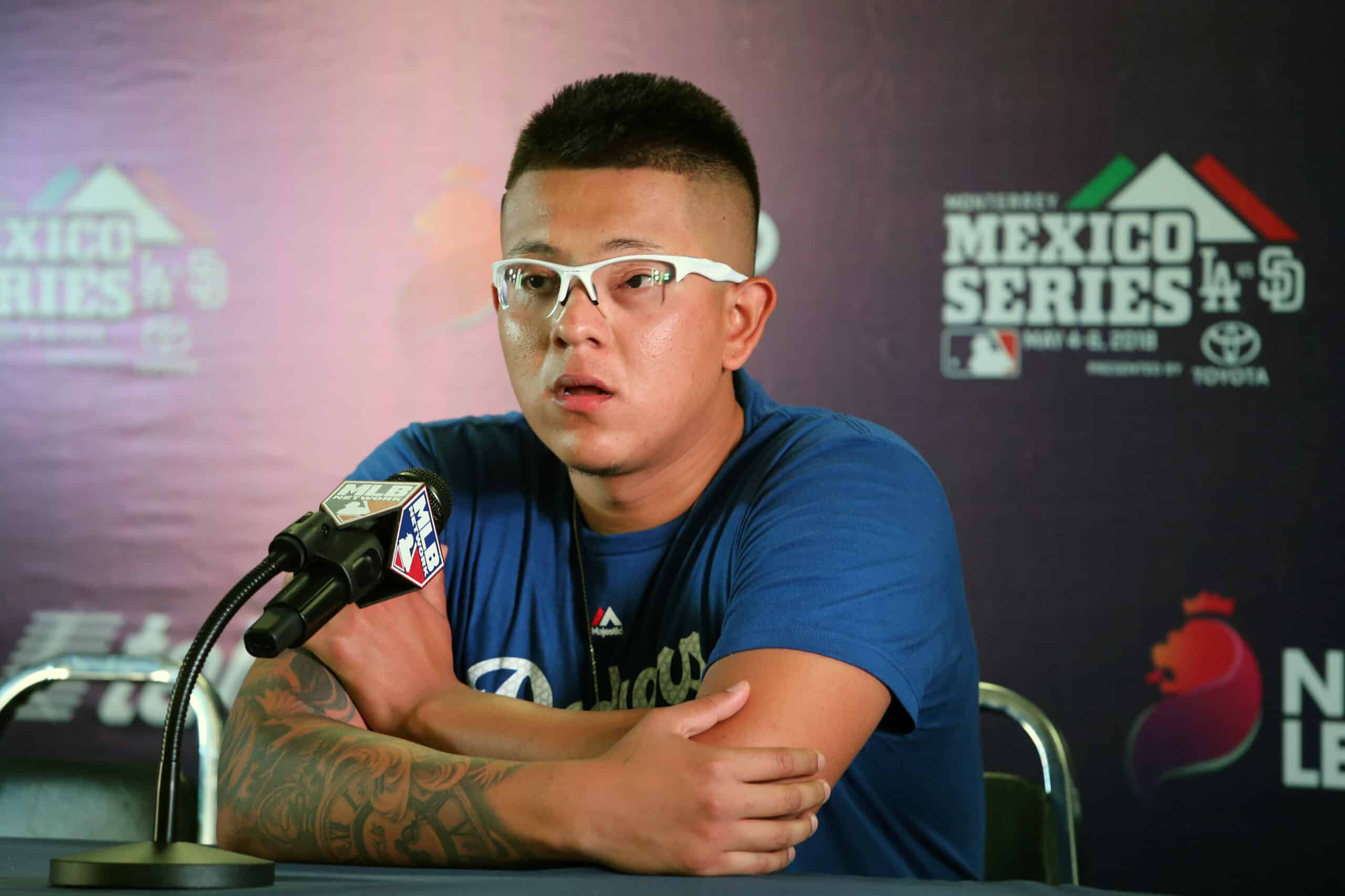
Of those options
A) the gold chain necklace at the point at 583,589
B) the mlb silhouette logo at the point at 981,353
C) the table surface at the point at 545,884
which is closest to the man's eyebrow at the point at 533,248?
the gold chain necklace at the point at 583,589

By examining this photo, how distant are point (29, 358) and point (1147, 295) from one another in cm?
295

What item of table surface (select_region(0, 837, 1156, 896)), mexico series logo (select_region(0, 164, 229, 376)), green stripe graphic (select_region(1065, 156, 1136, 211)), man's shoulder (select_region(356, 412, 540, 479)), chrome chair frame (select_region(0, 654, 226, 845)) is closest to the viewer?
table surface (select_region(0, 837, 1156, 896))

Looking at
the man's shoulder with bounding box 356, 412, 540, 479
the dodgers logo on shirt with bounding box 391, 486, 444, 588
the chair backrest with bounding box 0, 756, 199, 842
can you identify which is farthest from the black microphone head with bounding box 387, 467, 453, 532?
the chair backrest with bounding box 0, 756, 199, 842

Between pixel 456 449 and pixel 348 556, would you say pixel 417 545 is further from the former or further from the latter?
pixel 456 449

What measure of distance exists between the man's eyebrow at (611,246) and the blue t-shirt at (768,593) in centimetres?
30

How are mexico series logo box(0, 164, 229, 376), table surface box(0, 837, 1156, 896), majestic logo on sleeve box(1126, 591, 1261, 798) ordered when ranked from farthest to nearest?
mexico series logo box(0, 164, 229, 376) < majestic logo on sleeve box(1126, 591, 1261, 798) < table surface box(0, 837, 1156, 896)

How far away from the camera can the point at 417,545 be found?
1.02m

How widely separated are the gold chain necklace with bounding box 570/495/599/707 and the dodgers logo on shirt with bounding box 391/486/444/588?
20.3 inches

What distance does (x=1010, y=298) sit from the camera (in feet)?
9.40

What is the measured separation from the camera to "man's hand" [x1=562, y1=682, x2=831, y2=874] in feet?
3.19

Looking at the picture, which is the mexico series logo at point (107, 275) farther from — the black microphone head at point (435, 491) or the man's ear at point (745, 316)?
the black microphone head at point (435, 491)

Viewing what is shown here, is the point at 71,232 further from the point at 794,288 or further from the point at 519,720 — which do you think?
the point at 519,720

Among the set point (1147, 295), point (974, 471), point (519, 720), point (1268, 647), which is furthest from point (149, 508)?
point (1268, 647)

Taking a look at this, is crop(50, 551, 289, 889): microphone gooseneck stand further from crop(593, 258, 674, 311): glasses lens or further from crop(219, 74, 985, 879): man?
crop(593, 258, 674, 311): glasses lens
